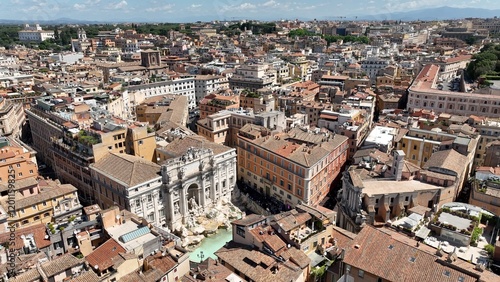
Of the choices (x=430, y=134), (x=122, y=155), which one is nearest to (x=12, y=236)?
(x=122, y=155)

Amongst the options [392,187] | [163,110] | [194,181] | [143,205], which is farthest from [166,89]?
[392,187]

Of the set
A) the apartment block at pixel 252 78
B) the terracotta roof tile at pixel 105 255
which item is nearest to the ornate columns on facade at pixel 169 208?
the terracotta roof tile at pixel 105 255

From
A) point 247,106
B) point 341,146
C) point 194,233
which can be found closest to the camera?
point 194,233

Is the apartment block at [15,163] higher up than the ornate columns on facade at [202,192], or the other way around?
the apartment block at [15,163]

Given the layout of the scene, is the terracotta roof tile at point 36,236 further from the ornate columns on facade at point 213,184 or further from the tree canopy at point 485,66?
the tree canopy at point 485,66

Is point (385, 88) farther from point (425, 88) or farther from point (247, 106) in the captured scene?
point (247, 106)
